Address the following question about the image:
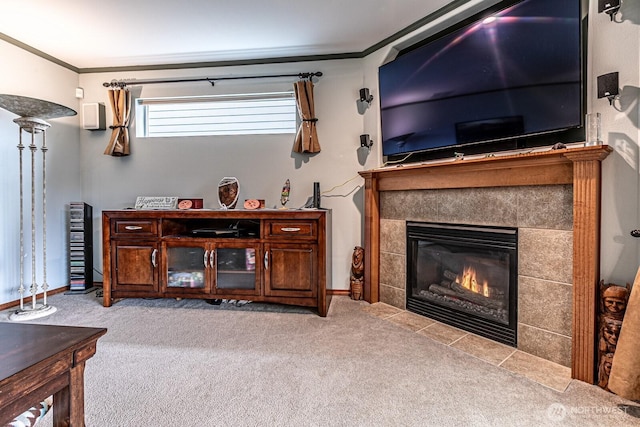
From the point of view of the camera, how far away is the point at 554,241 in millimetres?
1854

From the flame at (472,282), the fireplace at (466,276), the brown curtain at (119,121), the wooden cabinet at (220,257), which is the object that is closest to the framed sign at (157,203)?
the wooden cabinet at (220,257)

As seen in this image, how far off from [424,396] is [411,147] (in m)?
1.84

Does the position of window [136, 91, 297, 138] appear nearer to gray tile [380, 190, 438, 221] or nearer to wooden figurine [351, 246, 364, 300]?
gray tile [380, 190, 438, 221]

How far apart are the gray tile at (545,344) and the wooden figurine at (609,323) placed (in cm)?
19

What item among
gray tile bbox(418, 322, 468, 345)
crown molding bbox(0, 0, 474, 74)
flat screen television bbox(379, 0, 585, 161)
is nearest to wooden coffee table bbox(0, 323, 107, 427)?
gray tile bbox(418, 322, 468, 345)

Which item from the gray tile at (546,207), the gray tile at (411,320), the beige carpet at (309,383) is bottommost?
the beige carpet at (309,383)

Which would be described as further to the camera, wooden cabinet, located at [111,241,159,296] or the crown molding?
wooden cabinet, located at [111,241,159,296]

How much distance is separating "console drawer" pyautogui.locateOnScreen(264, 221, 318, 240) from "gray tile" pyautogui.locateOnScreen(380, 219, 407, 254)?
2.19 ft

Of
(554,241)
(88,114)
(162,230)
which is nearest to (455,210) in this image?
(554,241)

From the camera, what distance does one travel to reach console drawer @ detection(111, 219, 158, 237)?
9.37 feet

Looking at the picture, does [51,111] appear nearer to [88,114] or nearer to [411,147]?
[88,114]

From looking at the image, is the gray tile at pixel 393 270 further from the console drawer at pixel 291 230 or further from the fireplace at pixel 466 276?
the console drawer at pixel 291 230

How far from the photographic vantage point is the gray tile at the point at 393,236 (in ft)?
9.09

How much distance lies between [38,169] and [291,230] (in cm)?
261
